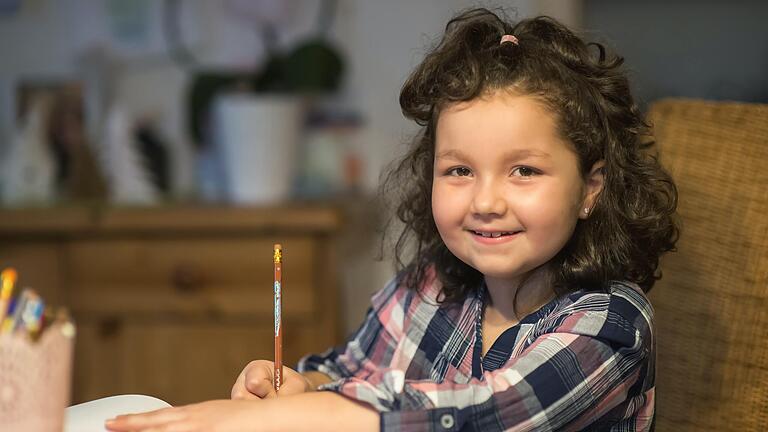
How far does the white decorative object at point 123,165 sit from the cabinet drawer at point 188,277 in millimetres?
274

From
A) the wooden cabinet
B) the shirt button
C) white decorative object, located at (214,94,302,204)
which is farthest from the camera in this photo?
white decorative object, located at (214,94,302,204)

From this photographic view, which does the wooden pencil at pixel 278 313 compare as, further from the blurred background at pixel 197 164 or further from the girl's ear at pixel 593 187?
the blurred background at pixel 197 164

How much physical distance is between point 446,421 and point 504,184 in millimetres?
270

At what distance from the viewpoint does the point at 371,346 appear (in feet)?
4.34

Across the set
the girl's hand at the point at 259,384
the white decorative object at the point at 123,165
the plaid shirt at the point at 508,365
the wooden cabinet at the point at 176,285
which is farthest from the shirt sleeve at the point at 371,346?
the white decorative object at the point at 123,165

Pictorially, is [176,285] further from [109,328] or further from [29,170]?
[29,170]

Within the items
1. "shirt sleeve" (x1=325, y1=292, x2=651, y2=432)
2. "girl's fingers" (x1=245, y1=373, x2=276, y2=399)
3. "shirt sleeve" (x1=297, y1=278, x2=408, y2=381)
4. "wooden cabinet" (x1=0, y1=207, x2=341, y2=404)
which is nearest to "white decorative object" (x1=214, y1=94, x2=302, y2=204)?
"wooden cabinet" (x1=0, y1=207, x2=341, y2=404)

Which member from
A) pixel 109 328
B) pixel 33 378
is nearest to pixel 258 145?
pixel 109 328

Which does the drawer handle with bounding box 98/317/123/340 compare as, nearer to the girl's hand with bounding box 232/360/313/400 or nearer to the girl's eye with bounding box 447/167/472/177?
the girl's hand with bounding box 232/360/313/400

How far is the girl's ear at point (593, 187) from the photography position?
3.86ft

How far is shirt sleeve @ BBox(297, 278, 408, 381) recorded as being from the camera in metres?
1.31

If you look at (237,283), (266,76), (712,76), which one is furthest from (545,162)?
(712,76)

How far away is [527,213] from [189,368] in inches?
64.9


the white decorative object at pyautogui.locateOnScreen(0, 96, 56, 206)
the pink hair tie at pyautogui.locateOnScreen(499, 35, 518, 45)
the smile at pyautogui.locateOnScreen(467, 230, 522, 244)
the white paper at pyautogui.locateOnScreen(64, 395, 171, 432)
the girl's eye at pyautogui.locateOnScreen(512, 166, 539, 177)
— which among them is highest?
the pink hair tie at pyautogui.locateOnScreen(499, 35, 518, 45)
